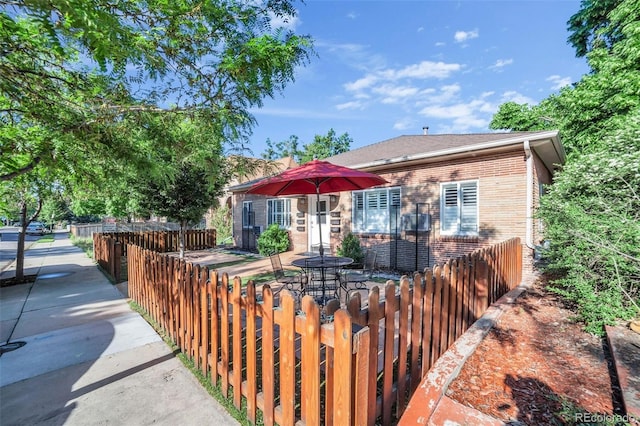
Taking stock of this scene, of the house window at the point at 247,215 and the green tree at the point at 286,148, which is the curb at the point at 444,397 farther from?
the green tree at the point at 286,148

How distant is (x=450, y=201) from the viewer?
824 cm

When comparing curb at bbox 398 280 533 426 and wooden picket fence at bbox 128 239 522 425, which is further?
curb at bbox 398 280 533 426

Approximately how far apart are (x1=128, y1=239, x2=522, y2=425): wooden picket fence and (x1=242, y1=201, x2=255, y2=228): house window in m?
11.6

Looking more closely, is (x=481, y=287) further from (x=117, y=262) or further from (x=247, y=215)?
(x=247, y=215)

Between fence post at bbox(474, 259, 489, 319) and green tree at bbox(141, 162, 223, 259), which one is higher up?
green tree at bbox(141, 162, 223, 259)

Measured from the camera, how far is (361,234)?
10055mm

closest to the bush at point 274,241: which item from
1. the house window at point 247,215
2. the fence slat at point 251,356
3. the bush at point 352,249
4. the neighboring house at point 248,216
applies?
the neighboring house at point 248,216

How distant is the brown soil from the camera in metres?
2.13

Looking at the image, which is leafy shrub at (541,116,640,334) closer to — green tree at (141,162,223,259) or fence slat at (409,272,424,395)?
fence slat at (409,272,424,395)

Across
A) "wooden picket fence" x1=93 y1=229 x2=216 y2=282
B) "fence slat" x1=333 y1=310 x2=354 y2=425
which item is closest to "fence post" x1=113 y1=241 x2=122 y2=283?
"wooden picket fence" x1=93 y1=229 x2=216 y2=282

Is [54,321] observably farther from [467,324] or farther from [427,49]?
[427,49]

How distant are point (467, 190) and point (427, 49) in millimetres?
7559

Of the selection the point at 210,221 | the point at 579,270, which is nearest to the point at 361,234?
the point at 579,270

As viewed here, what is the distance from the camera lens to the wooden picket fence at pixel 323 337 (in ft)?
5.59
